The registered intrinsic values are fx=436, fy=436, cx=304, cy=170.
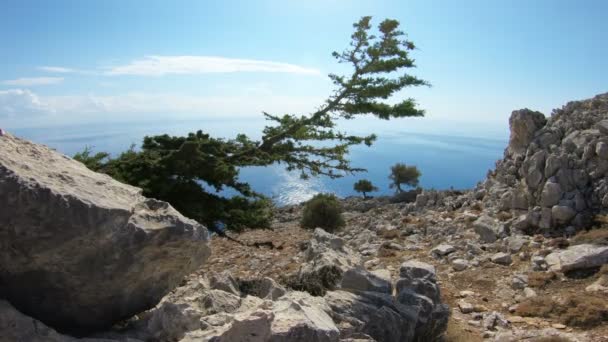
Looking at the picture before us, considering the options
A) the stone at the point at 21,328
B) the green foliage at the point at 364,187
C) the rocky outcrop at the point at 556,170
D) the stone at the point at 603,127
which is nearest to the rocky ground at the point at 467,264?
the rocky outcrop at the point at 556,170

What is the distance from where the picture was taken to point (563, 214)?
15523mm

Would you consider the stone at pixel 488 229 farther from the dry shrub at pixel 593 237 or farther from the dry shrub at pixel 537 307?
the dry shrub at pixel 537 307

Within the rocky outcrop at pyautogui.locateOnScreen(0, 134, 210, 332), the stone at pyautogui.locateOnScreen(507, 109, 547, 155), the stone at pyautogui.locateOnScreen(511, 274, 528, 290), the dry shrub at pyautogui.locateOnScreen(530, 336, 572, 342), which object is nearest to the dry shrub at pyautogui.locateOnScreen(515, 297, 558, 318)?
the stone at pyautogui.locateOnScreen(511, 274, 528, 290)

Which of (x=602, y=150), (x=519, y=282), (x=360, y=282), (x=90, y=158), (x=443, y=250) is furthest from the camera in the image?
(x=602, y=150)

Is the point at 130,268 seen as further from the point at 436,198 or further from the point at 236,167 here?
the point at 436,198

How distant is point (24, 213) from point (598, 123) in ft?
65.2

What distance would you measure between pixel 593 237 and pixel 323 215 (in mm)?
12369

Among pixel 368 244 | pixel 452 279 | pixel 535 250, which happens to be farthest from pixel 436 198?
pixel 452 279

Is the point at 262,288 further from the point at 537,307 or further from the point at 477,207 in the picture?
the point at 477,207

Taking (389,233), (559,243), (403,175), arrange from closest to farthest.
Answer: (559,243)
(389,233)
(403,175)

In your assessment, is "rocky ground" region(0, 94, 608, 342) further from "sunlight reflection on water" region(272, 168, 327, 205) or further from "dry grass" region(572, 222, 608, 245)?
"sunlight reflection on water" region(272, 168, 327, 205)

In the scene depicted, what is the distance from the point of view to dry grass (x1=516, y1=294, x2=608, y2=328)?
9094 mm

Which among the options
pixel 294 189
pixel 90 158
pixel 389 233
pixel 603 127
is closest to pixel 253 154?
pixel 90 158

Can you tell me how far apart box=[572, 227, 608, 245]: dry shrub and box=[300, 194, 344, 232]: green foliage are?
11349 millimetres
